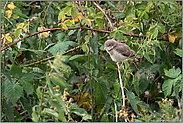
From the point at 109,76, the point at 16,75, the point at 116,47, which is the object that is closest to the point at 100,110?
the point at 109,76

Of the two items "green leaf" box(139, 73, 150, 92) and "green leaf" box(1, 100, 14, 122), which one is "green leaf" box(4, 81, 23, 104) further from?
"green leaf" box(139, 73, 150, 92)

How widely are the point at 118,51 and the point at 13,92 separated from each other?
1315 mm

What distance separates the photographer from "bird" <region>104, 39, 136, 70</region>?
2.38m

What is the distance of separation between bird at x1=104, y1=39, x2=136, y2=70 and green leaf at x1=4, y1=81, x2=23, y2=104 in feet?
3.42

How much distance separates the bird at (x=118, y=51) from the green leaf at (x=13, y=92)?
1.04 metres

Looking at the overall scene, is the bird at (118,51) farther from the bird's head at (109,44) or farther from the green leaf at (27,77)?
the green leaf at (27,77)

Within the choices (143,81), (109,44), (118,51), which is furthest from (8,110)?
(143,81)

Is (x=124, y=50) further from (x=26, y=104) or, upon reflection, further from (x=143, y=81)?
(x=26, y=104)

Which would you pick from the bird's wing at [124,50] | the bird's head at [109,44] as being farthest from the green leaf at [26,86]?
the bird's wing at [124,50]

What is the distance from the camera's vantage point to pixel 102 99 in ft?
7.11

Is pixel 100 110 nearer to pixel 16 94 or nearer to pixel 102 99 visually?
pixel 102 99

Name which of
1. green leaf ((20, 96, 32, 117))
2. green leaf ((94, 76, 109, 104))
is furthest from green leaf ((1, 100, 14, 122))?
green leaf ((94, 76, 109, 104))

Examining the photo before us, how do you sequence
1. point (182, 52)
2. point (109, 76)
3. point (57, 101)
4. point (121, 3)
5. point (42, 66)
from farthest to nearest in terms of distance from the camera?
point (121, 3) < point (109, 76) < point (42, 66) < point (182, 52) < point (57, 101)

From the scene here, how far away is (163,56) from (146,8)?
0.72 meters
